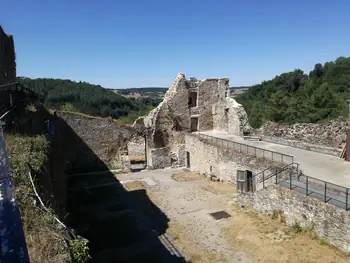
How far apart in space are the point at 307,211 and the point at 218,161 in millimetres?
8311

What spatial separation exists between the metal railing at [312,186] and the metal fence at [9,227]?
10.4 metres

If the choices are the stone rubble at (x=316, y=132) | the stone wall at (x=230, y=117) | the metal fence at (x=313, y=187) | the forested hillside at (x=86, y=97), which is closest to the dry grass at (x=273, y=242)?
the metal fence at (x=313, y=187)

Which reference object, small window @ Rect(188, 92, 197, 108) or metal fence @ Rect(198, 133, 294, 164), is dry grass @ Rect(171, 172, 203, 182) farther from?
small window @ Rect(188, 92, 197, 108)

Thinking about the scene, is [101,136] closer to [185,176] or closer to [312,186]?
[185,176]

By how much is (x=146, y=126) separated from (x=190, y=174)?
5.43m

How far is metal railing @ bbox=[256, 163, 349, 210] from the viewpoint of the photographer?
10627 mm

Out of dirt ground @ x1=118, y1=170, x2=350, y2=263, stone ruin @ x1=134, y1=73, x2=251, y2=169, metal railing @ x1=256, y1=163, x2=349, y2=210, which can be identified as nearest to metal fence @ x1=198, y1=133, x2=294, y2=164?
metal railing @ x1=256, y1=163, x2=349, y2=210

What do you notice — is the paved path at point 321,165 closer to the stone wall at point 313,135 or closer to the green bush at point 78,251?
the stone wall at point 313,135

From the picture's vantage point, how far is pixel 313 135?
62.3 ft

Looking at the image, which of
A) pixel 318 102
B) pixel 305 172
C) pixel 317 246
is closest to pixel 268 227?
pixel 317 246

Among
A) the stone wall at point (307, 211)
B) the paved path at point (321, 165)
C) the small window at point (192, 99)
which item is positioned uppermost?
the small window at point (192, 99)

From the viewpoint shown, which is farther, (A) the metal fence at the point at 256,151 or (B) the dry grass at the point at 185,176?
(B) the dry grass at the point at 185,176

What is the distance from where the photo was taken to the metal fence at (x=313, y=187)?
418 inches

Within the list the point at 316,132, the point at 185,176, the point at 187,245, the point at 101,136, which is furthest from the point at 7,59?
the point at 316,132
